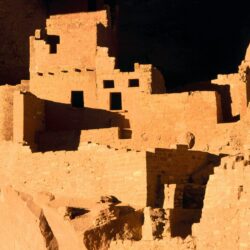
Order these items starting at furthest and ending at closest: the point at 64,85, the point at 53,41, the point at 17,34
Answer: the point at 17,34 → the point at 53,41 → the point at 64,85

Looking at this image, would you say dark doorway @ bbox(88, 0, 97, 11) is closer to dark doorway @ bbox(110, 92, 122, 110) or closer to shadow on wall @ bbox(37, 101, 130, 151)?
dark doorway @ bbox(110, 92, 122, 110)

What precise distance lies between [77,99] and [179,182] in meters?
8.60

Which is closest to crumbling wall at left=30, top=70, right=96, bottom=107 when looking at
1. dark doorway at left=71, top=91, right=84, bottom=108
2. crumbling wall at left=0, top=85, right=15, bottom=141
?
dark doorway at left=71, top=91, right=84, bottom=108

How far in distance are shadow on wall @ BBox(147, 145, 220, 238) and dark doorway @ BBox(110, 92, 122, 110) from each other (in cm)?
624

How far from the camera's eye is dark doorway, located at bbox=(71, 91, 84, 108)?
34844 millimetres

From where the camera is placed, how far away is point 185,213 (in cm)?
2580

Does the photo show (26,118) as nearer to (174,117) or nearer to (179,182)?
(174,117)

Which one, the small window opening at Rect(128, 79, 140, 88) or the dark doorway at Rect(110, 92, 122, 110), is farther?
the dark doorway at Rect(110, 92, 122, 110)

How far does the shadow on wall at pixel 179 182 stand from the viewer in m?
25.7

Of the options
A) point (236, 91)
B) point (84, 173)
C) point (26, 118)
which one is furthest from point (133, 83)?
point (84, 173)

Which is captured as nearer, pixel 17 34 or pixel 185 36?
pixel 17 34

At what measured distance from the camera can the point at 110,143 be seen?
32.2 metres

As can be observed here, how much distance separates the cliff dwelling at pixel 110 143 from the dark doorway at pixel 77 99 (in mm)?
50

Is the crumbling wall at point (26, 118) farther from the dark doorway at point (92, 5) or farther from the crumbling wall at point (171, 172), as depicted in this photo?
the crumbling wall at point (171, 172)
